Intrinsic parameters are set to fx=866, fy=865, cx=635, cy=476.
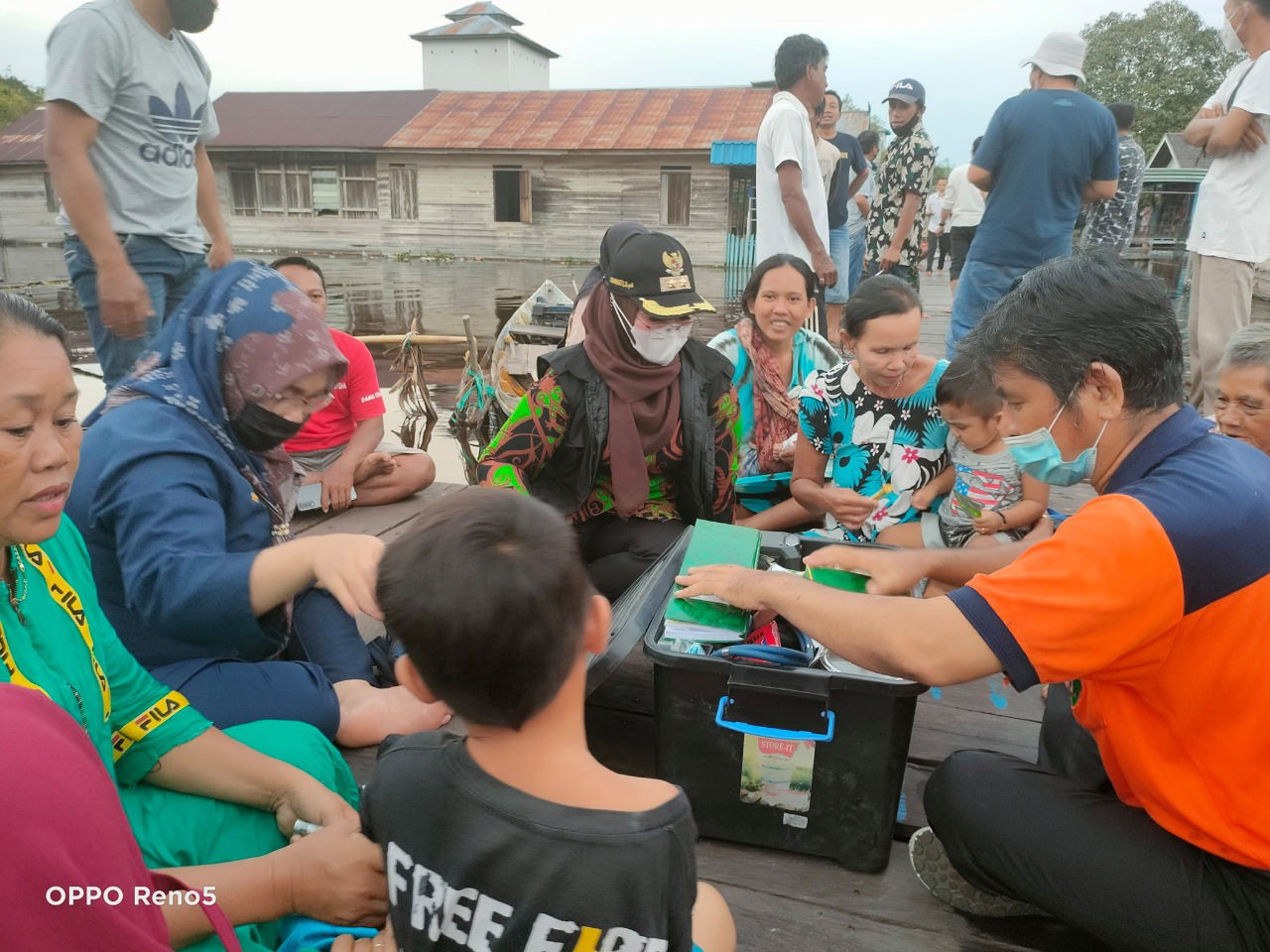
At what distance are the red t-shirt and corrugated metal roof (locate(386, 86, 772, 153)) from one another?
15.4m

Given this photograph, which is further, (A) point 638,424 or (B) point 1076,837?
(A) point 638,424

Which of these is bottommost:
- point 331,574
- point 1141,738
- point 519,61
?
point 1141,738

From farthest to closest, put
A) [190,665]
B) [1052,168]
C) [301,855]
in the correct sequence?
[1052,168] → [190,665] → [301,855]

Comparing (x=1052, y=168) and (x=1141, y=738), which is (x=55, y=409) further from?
(x=1052, y=168)

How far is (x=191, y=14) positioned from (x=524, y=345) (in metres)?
2.74

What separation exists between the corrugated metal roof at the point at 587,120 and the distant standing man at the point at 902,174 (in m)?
11.3

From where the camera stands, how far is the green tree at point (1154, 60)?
33281mm

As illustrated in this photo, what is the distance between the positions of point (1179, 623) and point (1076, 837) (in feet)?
1.49

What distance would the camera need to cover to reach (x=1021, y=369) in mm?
1474

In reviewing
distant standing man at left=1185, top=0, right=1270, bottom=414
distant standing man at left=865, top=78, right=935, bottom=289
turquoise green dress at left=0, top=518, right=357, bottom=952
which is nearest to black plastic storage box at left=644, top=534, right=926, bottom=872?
turquoise green dress at left=0, top=518, right=357, bottom=952

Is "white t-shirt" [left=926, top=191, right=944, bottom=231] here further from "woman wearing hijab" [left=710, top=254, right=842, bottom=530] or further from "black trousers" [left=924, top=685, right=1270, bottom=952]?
"black trousers" [left=924, top=685, right=1270, bottom=952]

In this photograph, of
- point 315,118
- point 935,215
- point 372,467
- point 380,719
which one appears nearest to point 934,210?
point 935,215

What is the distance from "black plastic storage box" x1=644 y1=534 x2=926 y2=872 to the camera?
1.57 m

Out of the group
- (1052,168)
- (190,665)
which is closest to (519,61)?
(1052,168)
